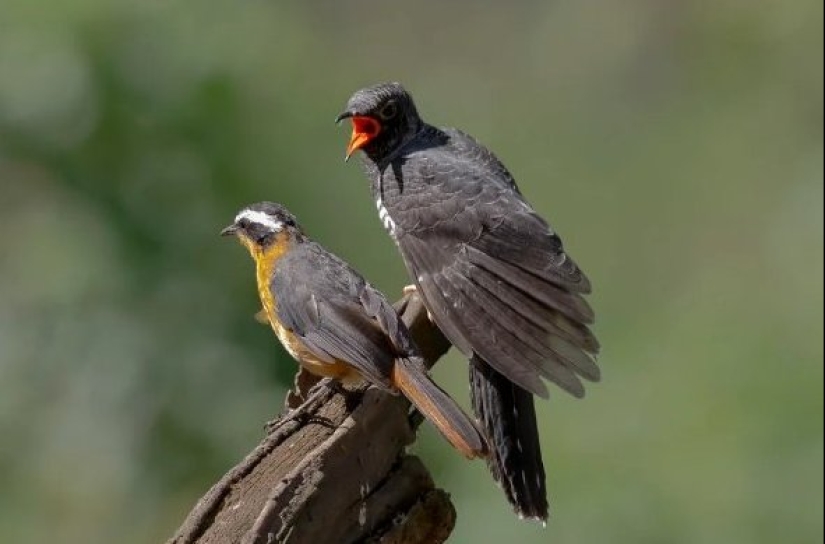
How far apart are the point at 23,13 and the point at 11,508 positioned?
1840 mm

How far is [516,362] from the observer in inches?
175

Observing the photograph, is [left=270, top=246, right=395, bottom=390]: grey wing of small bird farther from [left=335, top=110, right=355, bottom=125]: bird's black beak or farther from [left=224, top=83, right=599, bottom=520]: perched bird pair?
[left=335, top=110, right=355, bottom=125]: bird's black beak

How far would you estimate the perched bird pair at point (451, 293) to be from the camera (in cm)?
422

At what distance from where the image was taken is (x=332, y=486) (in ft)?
12.6

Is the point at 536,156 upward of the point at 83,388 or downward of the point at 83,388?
upward

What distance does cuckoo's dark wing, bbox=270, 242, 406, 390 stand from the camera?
415cm

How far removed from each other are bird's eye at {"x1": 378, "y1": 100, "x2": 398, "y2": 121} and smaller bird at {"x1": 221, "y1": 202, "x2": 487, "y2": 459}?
84 cm

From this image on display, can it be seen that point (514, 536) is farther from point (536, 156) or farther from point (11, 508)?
point (536, 156)

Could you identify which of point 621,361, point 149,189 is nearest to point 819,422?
point 621,361

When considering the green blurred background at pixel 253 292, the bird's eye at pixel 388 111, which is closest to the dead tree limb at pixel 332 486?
the bird's eye at pixel 388 111

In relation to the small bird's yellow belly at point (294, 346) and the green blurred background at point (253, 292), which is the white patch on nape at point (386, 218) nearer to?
the small bird's yellow belly at point (294, 346)

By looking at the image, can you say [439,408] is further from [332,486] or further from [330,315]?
[330,315]

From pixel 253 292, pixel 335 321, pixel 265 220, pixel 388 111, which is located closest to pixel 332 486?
pixel 335 321

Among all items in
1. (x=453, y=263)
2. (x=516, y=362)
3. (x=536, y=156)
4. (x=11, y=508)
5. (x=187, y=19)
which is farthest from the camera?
(x=536, y=156)
